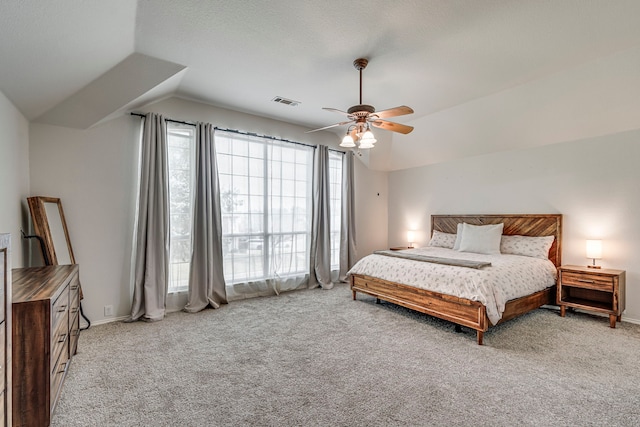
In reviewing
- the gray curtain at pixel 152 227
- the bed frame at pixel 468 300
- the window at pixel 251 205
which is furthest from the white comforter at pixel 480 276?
the gray curtain at pixel 152 227

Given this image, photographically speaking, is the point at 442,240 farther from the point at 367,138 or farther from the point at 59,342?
the point at 59,342

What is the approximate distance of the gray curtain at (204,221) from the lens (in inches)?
157

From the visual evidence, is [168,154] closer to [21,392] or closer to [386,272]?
[21,392]

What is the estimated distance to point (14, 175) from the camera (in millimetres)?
2711

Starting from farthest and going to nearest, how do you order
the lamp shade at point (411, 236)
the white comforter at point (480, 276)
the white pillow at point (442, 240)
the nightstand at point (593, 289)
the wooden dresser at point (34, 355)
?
the lamp shade at point (411, 236)
the white pillow at point (442, 240)
the nightstand at point (593, 289)
the white comforter at point (480, 276)
the wooden dresser at point (34, 355)

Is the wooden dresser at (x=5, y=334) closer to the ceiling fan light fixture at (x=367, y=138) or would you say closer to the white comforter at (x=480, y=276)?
the ceiling fan light fixture at (x=367, y=138)

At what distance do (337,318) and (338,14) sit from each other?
3.08 metres

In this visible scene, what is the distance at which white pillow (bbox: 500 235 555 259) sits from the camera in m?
4.13

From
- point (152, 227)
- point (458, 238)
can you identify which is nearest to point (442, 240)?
point (458, 238)

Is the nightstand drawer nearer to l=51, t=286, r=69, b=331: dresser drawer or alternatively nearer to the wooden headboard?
the wooden headboard

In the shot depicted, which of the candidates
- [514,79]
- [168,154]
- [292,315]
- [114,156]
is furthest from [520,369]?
[114,156]

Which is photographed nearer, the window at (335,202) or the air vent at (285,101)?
the air vent at (285,101)

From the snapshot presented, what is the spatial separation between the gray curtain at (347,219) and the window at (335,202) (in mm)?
82

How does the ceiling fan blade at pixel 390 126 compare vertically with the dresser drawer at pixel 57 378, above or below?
above
